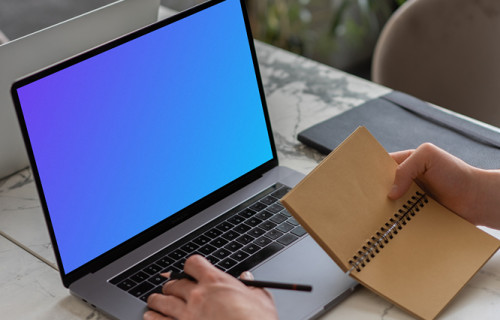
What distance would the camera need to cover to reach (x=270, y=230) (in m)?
1.10

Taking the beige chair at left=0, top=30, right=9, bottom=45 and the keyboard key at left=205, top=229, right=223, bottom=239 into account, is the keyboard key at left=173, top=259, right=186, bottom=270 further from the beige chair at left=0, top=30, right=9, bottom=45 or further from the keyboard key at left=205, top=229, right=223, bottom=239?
the beige chair at left=0, top=30, right=9, bottom=45

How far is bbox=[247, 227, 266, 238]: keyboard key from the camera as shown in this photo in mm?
1087

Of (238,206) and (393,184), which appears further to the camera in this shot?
(238,206)

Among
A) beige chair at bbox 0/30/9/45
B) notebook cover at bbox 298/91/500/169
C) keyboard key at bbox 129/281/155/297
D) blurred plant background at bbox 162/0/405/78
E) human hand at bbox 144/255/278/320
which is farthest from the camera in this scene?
blurred plant background at bbox 162/0/405/78

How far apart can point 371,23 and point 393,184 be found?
2439 millimetres

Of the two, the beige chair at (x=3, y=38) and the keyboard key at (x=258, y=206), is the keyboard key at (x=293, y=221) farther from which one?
the beige chair at (x=3, y=38)

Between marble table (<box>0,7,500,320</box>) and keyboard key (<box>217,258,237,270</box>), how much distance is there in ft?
0.51

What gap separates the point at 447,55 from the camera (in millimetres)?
1687

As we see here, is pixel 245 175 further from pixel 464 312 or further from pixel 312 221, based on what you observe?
pixel 464 312

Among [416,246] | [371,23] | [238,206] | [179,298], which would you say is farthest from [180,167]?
[371,23]

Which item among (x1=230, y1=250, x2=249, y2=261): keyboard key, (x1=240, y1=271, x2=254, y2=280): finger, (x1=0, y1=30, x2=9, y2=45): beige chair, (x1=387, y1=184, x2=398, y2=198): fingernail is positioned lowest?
(x1=230, y1=250, x2=249, y2=261): keyboard key

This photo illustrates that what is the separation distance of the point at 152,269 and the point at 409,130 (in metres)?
0.59

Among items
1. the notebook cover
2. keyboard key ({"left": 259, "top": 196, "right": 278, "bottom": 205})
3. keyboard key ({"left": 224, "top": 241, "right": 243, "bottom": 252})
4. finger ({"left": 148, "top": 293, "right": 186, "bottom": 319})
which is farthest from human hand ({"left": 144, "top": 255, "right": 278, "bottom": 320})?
the notebook cover

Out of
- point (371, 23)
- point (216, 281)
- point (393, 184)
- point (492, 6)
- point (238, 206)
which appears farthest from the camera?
point (371, 23)
